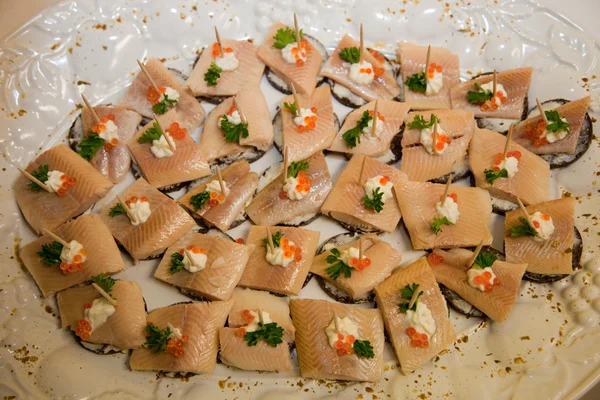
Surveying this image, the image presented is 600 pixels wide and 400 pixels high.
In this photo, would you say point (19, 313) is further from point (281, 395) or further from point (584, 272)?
point (584, 272)

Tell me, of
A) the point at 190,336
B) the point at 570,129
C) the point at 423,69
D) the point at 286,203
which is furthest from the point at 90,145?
the point at 570,129

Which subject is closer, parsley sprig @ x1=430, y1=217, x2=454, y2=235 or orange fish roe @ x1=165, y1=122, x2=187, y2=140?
parsley sprig @ x1=430, y1=217, x2=454, y2=235

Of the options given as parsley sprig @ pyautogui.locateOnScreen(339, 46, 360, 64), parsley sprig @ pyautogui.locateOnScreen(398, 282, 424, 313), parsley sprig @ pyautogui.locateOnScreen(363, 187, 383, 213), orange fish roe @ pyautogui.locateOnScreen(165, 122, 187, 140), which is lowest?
parsley sprig @ pyautogui.locateOnScreen(398, 282, 424, 313)

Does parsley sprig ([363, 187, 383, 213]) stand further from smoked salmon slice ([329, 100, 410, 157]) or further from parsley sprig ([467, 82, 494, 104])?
parsley sprig ([467, 82, 494, 104])

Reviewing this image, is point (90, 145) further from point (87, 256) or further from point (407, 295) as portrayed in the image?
point (407, 295)

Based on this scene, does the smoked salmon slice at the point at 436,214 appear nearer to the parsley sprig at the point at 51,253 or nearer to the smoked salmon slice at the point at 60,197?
the smoked salmon slice at the point at 60,197

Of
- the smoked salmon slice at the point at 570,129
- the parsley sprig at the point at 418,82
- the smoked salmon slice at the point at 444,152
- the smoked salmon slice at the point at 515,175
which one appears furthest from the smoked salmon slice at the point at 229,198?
the smoked salmon slice at the point at 570,129

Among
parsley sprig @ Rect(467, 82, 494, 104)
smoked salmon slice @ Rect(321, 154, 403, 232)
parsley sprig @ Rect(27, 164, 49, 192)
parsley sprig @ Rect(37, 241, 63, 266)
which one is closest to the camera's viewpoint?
parsley sprig @ Rect(37, 241, 63, 266)

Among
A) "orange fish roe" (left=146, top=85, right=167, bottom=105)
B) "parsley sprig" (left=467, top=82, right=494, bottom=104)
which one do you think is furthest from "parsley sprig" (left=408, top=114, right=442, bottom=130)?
"orange fish roe" (left=146, top=85, right=167, bottom=105)
